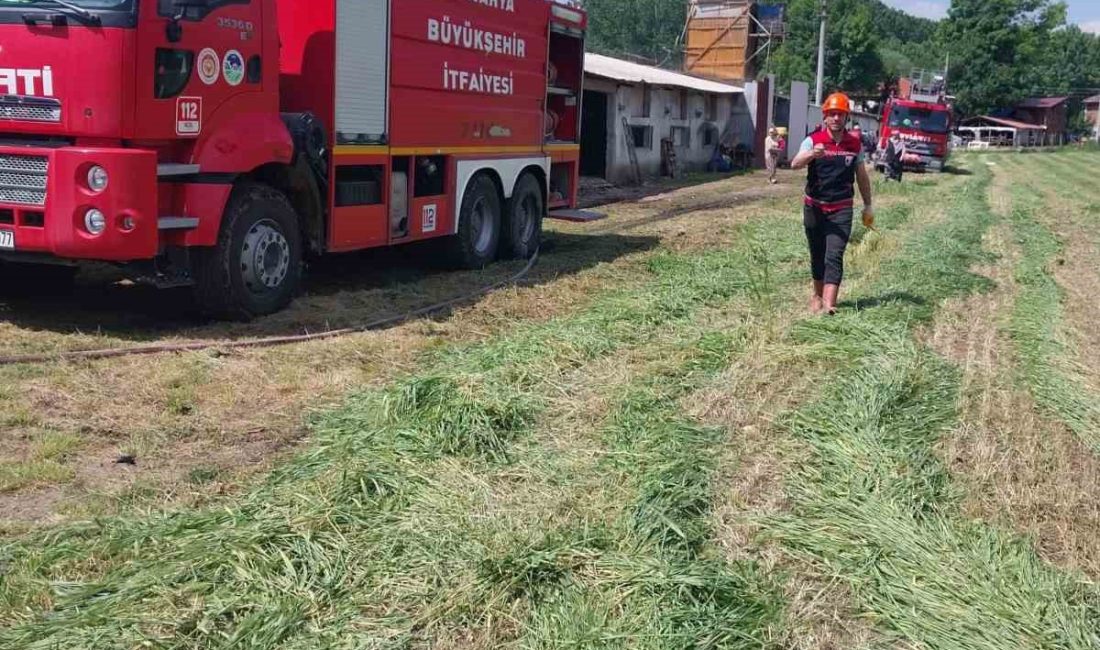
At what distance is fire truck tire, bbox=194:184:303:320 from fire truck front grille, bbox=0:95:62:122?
138 centimetres

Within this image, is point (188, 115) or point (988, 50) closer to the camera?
point (188, 115)

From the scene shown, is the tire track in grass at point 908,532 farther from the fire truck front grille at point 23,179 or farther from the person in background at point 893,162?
the person in background at point 893,162

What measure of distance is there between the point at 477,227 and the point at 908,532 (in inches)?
324

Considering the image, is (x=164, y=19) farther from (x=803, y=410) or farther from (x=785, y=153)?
(x=785, y=153)

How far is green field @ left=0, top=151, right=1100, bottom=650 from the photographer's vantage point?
3.59 m

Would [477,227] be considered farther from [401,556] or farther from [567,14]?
[401,556]

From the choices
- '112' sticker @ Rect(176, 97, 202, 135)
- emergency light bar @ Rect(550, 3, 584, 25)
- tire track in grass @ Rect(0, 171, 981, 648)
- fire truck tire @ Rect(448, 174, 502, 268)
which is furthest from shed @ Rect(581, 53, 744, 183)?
tire track in grass @ Rect(0, 171, 981, 648)

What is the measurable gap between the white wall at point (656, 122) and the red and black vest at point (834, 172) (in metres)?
17.4

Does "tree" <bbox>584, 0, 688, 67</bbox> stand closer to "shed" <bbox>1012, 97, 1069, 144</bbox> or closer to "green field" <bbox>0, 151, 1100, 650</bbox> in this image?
"shed" <bbox>1012, 97, 1069, 144</bbox>

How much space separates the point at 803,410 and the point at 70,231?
488cm

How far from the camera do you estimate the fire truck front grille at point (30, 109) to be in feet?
23.5

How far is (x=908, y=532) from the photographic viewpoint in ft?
13.9

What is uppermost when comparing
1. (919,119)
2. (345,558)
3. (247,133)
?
(919,119)

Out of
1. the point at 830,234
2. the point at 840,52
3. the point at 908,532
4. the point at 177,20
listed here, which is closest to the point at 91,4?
the point at 177,20
